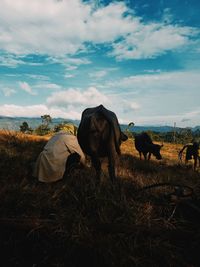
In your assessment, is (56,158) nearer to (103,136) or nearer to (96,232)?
(103,136)

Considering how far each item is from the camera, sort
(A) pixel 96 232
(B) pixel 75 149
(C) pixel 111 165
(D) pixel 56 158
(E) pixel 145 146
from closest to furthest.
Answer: (A) pixel 96 232 < (C) pixel 111 165 < (D) pixel 56 158 < (B) pixel 75 149 < (E) pixel 145 146

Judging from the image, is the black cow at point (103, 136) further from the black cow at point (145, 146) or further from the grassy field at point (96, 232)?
the black cow at point (145, 146)

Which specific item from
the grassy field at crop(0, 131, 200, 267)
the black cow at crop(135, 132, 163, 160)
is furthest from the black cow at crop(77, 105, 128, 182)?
the black cow at crop(135, 132, 163, 160)

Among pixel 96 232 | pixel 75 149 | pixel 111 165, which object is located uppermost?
pixel 75 149

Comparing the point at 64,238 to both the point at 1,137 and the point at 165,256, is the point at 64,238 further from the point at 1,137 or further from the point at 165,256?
the point at 1,137

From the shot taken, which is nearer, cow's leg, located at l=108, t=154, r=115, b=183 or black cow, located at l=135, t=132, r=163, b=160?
cow's leg, located at l=108, t=154, r=115, b=183

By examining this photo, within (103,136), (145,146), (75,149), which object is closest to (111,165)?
(103,136)

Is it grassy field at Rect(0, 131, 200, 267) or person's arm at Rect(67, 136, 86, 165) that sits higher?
person's arm at Rect(67, 136, 86, 165)

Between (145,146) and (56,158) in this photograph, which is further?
(145,146)

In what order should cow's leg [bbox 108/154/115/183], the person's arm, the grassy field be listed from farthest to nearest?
1. the person's arm
2. cow's leg [bbox 108/154/115/183]
3. the grassy field

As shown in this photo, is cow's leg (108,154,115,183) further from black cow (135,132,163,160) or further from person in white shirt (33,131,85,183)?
black cow (135,132,163,160)

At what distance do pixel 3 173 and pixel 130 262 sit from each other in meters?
3.89

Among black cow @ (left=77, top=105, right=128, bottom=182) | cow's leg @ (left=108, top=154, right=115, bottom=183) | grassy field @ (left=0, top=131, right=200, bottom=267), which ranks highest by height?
black cow @ (left=77, top=105, right=128, bottom=182)

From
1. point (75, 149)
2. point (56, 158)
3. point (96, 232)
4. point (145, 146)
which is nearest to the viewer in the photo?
point (96, 232)
